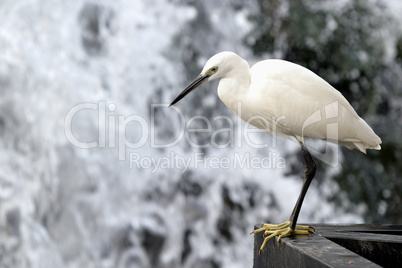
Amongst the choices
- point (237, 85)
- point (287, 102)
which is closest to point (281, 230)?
point (287, 102)

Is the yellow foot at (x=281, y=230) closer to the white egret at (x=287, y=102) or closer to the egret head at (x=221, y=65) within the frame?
the white egret at (x=287, y=102)

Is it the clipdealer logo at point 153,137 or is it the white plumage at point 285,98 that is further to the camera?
the clipdealer logo at point 153,137

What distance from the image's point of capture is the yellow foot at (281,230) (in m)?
2.05

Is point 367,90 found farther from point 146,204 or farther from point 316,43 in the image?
point 146,204

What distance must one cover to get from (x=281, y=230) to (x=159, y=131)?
10.4 ft

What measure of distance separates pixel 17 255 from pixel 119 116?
1.54 metres

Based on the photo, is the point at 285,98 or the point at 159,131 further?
the point at 159,131

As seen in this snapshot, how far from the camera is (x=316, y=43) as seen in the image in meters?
5.72

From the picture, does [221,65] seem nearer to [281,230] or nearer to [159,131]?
[281,230]

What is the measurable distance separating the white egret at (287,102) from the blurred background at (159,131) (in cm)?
274

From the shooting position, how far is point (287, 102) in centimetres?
212

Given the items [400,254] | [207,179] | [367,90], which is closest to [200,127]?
[207,179]

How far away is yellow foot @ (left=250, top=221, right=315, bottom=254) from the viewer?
2.05 m

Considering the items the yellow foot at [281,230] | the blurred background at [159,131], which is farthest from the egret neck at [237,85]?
the blurred background at [159,131]
